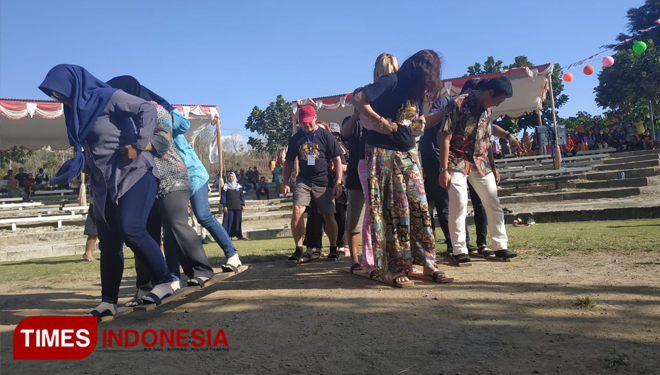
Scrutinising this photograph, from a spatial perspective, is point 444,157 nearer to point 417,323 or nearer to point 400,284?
point 400,284

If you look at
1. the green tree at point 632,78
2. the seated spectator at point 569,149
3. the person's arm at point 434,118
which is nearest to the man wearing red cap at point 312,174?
the person's arm at point 434,118

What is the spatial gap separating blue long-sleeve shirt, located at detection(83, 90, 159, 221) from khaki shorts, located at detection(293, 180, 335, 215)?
2.51 meters

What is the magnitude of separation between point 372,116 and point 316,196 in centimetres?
231

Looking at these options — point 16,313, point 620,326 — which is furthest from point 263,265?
point 620,326

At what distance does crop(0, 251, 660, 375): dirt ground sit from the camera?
250cm

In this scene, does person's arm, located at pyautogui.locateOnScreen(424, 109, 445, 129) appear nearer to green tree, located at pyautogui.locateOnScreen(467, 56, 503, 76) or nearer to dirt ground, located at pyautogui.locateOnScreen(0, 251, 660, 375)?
dirt ground, located at pyautogui.locateOnScreen(0, 251, 660, 375)

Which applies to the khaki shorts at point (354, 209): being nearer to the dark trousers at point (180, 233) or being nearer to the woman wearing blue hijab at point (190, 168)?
the woman wearing blue hijab at point (190, 168)

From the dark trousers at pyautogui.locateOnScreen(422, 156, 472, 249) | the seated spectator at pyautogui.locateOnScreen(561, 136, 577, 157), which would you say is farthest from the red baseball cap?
the seated spectator at pyautogui.locateOnScreen(561, 136, 577, 157)

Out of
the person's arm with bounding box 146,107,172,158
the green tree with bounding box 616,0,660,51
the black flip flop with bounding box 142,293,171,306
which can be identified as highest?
the green tree with bounding box 616,0,660,51

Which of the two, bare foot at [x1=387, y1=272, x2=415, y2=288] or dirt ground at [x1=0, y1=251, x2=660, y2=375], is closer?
dirt ground at [x1=0, y1=251, x2=660, y2=375]

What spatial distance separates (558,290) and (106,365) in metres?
3.03

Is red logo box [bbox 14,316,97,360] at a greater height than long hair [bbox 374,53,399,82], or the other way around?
long hair [bbox 374,53,399,82]

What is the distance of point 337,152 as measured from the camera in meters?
6.44

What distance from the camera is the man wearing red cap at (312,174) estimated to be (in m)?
6.27
